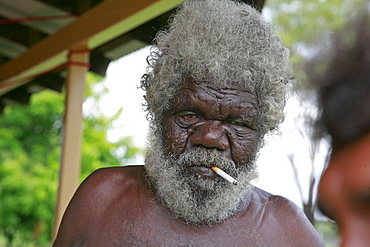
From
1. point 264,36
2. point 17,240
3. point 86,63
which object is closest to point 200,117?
point 264,36

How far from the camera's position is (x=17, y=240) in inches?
541

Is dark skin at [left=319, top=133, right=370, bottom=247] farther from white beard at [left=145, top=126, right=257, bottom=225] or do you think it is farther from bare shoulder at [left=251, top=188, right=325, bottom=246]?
bare shoulder at [left=251, top=188, right=325, bottom=246]

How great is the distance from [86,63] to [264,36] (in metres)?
2.81

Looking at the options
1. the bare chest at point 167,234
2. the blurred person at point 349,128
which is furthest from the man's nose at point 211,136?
the blurred person at point 349,128

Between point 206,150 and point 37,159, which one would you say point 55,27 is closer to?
point 206,150

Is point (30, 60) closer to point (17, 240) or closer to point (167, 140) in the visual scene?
point (167, 140)

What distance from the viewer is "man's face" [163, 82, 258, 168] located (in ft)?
7.00

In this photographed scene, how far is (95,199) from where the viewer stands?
2279 mm

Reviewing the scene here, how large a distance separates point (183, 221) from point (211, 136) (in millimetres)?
397

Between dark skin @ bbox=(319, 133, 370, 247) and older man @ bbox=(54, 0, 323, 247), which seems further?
older man @ bbox=(54, 0, 323, 247)

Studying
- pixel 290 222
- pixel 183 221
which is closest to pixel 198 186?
pixel 183 221

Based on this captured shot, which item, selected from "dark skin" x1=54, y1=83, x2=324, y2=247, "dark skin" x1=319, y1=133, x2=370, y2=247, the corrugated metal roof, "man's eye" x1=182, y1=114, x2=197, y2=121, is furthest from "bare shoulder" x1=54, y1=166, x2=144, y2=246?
the corrugated metal roof

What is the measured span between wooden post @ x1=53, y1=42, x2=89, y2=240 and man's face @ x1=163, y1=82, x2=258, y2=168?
244 centimetres

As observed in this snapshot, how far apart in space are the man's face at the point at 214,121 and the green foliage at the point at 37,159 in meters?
9.63
